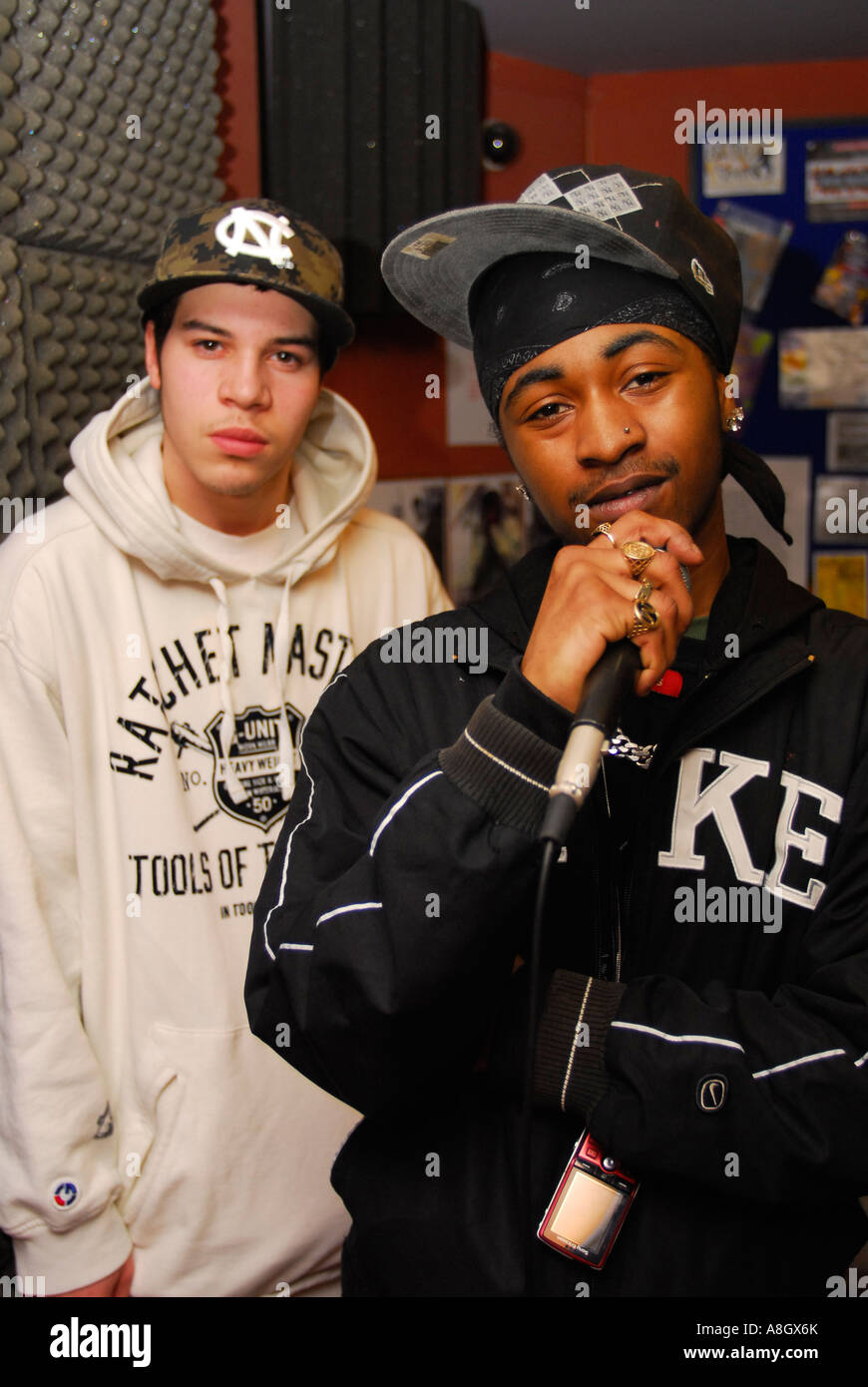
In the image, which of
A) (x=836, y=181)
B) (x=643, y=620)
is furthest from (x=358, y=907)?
(x=836, y=181)

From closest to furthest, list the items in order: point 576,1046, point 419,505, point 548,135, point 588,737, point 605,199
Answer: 1. point 588,737
2. point 576,1046
3. point 605,199
4. point 419,505
5. point 548,135

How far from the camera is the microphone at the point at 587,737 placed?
94 centimetres

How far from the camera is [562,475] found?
1.40 meters

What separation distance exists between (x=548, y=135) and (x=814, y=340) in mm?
1009

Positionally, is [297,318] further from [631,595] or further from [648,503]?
[631,595]

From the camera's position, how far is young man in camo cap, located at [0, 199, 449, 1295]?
5.90 feet

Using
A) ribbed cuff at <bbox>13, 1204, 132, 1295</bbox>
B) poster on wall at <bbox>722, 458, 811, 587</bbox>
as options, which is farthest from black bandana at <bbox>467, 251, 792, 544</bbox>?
poster on wall at <bbox>722, 458, 811, 587</bbox>

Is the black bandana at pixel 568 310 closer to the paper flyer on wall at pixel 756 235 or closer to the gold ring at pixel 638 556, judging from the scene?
the gold ring at pixel 638 556

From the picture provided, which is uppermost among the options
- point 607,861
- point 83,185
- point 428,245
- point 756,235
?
point 756,235

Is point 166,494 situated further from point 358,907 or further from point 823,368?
point 823,368

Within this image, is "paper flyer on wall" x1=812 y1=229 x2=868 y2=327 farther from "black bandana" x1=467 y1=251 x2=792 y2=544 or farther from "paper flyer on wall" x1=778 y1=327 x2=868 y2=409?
"black bandana" x1=467 y1=251 x2=792 y2=544

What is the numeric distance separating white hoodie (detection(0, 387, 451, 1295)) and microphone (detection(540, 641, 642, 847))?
3.47 ft

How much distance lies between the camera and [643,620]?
1107mm
